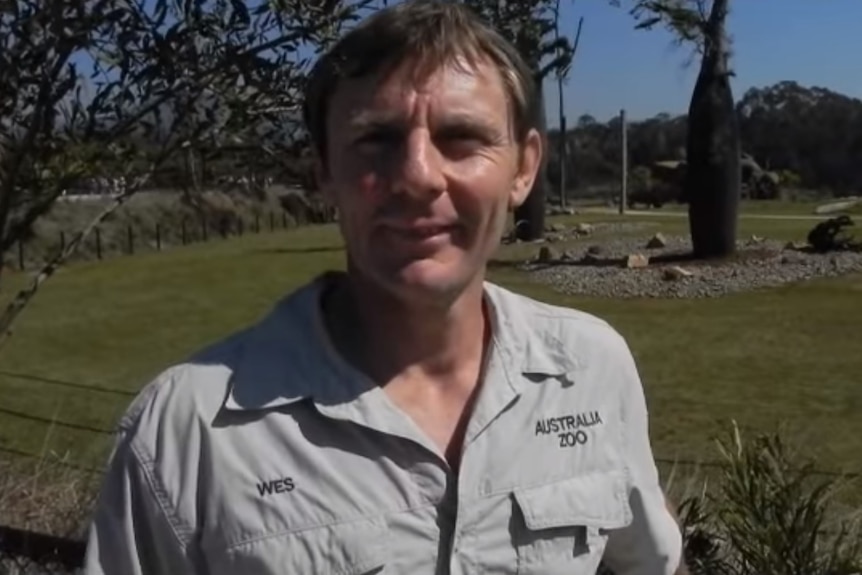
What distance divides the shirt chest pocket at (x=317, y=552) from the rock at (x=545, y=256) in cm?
2135

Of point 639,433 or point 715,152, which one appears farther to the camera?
point 715,152

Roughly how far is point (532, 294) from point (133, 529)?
1846 cm

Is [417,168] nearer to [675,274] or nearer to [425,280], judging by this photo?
[425,280]

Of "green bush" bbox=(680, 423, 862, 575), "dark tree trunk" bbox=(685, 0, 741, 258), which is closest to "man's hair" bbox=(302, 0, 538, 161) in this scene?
"green bush" bbox=(680, 423, 862, 575)

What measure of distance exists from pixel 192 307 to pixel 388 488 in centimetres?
1751

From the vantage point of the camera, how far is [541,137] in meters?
2.28

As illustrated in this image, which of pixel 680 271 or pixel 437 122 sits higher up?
pixel 437 122

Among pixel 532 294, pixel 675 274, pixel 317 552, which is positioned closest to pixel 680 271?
pixel 675 274

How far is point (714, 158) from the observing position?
23.3 m

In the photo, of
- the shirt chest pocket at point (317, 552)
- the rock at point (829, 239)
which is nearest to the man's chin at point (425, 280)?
the shirt chest pocket at point (317, 552)

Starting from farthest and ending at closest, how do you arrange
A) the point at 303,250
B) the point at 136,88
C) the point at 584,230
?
the point at 584,230, the point at 303,250, the point at 136,88

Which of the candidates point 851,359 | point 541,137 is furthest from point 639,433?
point 851,359

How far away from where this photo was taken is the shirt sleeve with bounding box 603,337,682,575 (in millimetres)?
2240

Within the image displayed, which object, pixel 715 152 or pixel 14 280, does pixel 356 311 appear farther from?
pixel 715 152
